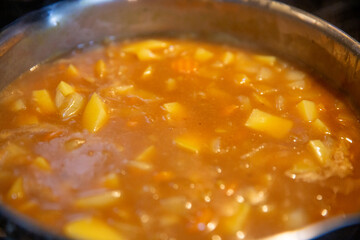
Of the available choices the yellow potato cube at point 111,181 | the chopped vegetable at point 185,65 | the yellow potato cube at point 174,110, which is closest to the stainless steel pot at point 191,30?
the chopped vegetable at point 185,65

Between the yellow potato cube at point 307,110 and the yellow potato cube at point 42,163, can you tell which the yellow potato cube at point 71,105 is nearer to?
the yellow potato cube at point 42,163

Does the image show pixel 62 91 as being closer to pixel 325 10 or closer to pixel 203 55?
pixel 203 55

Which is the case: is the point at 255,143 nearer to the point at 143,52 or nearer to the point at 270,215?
the point at 270,215

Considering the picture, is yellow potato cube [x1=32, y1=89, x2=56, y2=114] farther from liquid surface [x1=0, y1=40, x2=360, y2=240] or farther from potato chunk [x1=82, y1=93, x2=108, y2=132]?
potato chunk [x1=82, y1=93, x2=108, y2=132]

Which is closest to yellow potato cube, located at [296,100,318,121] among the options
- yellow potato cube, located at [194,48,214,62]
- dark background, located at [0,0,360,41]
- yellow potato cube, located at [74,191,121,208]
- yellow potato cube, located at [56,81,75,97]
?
yellow potato cube, located at [194,48,214,62]

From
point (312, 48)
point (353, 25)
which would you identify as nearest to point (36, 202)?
point (312, 48)

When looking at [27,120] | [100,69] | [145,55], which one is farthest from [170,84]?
[27,120]
